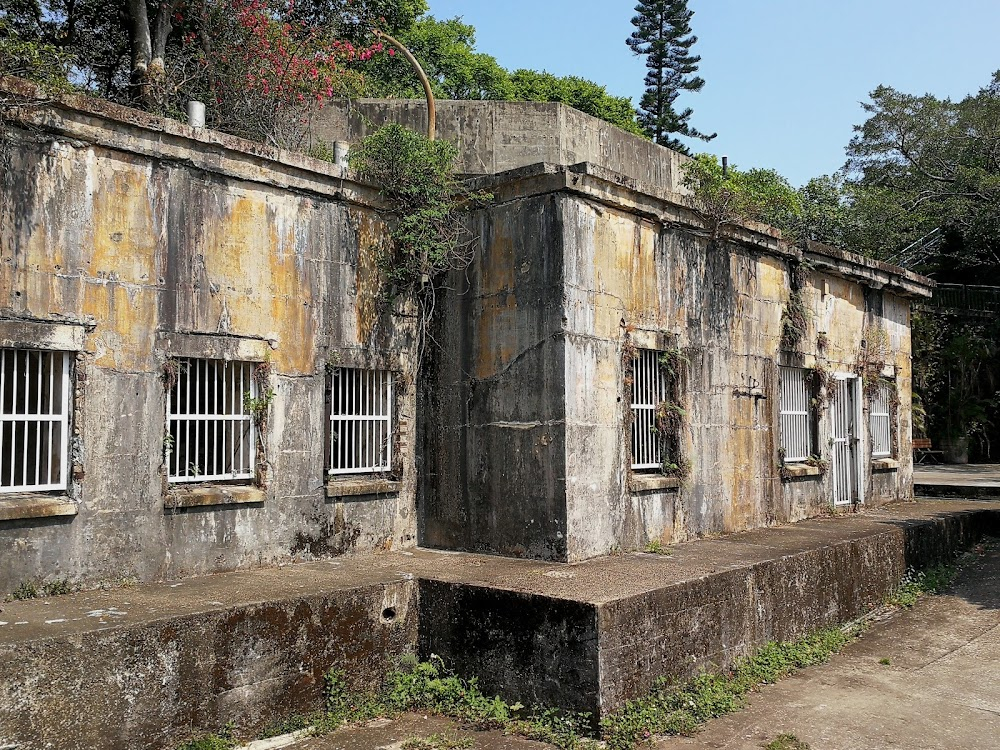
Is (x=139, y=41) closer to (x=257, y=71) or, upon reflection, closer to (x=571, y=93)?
(x=257, y=71)

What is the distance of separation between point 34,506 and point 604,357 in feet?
16.0

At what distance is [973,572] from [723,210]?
6371mm

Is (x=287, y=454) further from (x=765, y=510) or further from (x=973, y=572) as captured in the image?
(x=973, y=572)

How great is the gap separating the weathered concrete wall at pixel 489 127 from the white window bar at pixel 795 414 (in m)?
2.99

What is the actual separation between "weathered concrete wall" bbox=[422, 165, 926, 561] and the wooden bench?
15351 mm

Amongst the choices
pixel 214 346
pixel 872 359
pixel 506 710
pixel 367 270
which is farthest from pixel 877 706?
pixel 872 359

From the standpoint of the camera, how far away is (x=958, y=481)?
18062 millimetres

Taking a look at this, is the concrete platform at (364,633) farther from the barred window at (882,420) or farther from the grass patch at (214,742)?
the barred window at (882,420)

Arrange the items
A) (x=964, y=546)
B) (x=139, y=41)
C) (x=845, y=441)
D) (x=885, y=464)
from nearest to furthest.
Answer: (x=139, y=41) < (x=845, y=441) < (x=964, y=546) < (x=885, y=464)

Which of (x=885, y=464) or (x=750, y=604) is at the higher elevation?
(x=885, y=464)

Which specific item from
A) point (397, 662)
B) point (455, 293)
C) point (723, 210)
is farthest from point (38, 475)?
point (723, 210)

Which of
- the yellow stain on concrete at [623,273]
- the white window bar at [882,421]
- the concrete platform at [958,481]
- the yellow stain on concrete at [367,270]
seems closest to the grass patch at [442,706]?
the yellow stain on concrete at [367,270]

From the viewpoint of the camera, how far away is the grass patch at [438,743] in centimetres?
584

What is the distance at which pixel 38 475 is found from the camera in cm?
624
